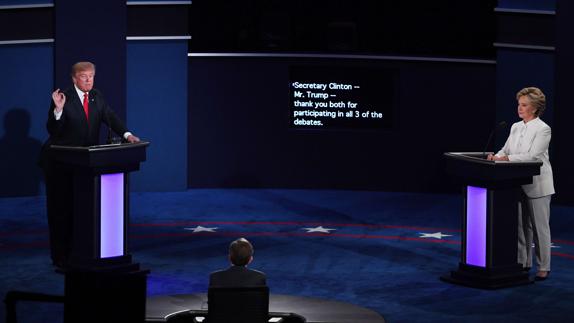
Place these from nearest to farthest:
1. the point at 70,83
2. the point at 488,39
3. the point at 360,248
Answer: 1. the point at 360,248
2. the point at 70,83
3. the point at 488,39

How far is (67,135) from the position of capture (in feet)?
31.5

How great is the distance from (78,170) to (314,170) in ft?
18.7

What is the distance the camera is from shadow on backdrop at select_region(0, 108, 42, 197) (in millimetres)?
13578

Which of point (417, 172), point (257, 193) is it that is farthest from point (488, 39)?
point (257, 193)

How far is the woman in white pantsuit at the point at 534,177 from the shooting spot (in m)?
9.23

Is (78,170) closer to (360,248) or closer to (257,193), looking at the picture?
(360,248)

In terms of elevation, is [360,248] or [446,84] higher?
[446,84]

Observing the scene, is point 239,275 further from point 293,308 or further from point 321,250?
point 321,250

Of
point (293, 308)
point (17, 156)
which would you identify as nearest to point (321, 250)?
point (293, 308)

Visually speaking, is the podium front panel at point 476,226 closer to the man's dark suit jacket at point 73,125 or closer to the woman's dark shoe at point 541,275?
→ the woman's dark shoe at point 541,275

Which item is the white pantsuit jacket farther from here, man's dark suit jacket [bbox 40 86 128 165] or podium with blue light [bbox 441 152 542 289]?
man's dark suit jacket [bbox 40 86 128 165]

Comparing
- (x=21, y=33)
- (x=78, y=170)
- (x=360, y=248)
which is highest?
(x=21, y=33)

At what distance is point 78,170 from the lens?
30.5 feet

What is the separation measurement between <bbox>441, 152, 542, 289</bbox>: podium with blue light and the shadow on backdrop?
618 centimetres
